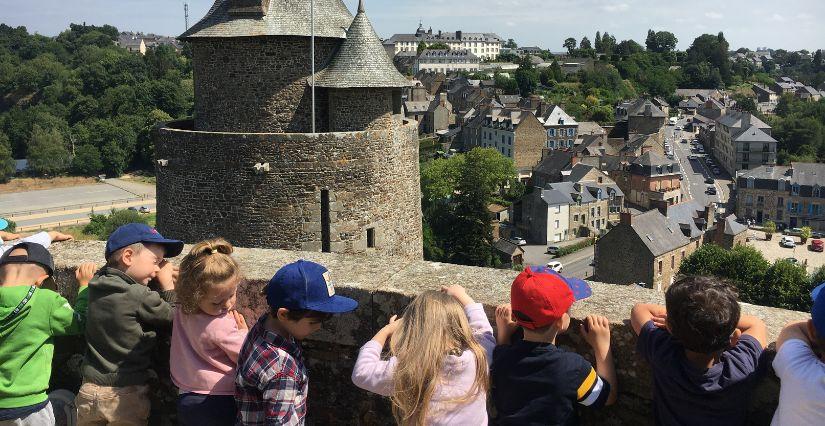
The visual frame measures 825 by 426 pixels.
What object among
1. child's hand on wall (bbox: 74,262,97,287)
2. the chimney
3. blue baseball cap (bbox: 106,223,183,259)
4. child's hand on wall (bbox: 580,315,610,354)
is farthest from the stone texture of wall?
the chimney

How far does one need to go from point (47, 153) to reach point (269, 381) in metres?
85.9

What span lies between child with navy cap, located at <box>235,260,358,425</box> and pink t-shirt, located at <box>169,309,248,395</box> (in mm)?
243

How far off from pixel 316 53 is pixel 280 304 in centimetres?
940

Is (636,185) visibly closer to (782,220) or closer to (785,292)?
(782,220)

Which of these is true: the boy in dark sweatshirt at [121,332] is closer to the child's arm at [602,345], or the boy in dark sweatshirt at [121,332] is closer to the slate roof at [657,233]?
the child's arm at [602,345]

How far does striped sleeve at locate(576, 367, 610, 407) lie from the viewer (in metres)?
3.06

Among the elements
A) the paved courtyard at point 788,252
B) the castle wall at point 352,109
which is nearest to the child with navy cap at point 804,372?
the castle wall at point 352,109

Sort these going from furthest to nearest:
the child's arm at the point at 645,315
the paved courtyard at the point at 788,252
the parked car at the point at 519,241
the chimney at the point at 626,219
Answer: the parked car at the point at 519,241
the paved courtyard at the point at 788,252
the chimney at the point at 626,219
the child's arm at the point at 645,315

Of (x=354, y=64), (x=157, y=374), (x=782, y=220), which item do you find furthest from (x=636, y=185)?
(x=157, y=374)

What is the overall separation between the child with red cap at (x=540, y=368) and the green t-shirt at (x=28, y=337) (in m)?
2.35

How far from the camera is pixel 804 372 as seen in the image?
2682 millimetres

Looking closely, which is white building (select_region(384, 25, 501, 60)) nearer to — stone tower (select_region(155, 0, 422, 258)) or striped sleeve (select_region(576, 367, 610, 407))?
stone tower (select_region(155, 0, 422, 258))

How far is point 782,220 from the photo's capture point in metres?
67.8

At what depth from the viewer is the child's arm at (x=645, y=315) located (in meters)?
3.25
